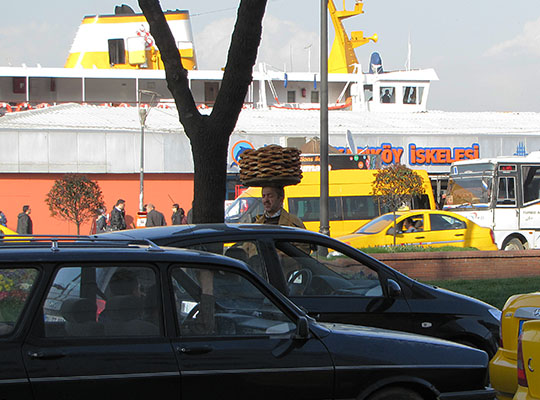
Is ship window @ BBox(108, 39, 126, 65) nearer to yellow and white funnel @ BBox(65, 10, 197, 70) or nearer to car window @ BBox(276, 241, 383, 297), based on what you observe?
yellow and white funnel @ BBox(65, 10, 197, 70)

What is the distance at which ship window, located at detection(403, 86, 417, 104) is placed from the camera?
4500cm

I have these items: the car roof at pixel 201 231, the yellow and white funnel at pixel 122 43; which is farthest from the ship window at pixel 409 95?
the car roof at pixel 201 231

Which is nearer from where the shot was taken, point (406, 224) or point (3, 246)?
point (3, 246)

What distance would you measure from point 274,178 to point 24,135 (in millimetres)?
24478

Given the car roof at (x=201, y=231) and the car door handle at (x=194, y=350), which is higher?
the car roof at (x=201, y=231)

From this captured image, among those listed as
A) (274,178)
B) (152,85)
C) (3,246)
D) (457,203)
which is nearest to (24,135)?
(152,85)

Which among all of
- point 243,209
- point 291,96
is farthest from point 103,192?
point 291,96

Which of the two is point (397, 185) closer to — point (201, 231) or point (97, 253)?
point (201, 231)

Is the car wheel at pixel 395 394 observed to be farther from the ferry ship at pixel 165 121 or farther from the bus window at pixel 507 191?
the ferry ship at pixel 165 121

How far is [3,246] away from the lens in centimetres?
423

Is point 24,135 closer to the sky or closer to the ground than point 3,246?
closer to the sky

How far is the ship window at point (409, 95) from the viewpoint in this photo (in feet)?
148

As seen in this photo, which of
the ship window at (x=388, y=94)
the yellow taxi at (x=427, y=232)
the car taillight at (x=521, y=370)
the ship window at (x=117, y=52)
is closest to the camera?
the car taillight at (x=521, y=370)

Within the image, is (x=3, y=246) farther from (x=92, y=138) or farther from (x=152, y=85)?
(x=152, y=85)
